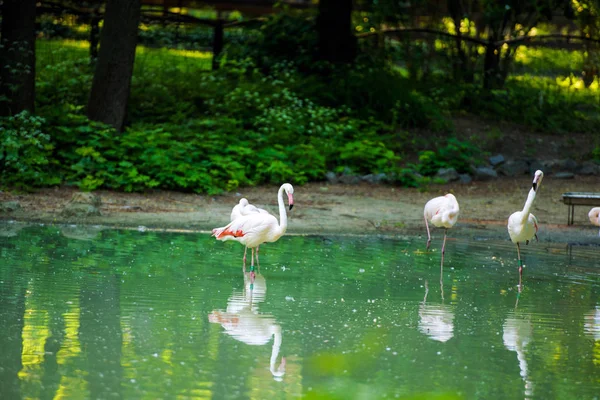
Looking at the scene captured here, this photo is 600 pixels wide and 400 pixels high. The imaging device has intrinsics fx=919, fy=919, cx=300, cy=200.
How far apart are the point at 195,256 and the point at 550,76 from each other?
567 inches

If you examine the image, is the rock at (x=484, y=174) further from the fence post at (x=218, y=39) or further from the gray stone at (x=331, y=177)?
the fence post at (x=218, y=39)

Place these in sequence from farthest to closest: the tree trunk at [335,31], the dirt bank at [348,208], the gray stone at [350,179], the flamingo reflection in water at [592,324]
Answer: the tree trunk at [335,31] → the gray stone at [350,179] → the dirt bank at [348,208] → the flamingo reflection in water at [592,324]

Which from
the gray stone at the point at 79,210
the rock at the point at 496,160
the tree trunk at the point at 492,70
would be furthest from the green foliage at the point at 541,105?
the gray stone at the point at 79,210

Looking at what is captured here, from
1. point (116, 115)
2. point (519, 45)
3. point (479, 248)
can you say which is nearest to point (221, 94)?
point (116, 115)

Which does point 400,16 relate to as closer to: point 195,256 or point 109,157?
point 109,157

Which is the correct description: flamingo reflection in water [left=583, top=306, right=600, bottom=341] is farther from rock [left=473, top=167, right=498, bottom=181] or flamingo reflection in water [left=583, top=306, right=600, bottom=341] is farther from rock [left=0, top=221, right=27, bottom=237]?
rock [left=473, top=167, right=498, bottom=181]

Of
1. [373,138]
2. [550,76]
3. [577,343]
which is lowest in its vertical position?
[577,343]

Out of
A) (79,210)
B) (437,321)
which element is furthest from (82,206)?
(437,321)

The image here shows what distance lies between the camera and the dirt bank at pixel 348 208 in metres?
12.7

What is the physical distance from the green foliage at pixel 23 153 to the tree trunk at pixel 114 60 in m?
1.54

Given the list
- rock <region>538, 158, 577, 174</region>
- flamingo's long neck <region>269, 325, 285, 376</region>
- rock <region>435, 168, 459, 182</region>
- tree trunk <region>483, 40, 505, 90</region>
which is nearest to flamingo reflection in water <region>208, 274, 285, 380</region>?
flamingo's long neck <region>269, 325, 285, 376</region>

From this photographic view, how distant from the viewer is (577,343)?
7.28m

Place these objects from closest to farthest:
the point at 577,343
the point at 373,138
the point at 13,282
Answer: the point at 577,343 → the point at 13,282 → the point at 373,138

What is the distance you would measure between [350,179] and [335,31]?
4.92 metres
